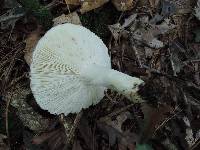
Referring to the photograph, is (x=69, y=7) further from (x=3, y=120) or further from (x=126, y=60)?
(x=3, y=120)

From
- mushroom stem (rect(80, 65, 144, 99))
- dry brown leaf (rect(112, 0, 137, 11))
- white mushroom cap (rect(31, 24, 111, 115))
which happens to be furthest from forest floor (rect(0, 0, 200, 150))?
white mushroom cap (rect(31, 24, 111, 115))

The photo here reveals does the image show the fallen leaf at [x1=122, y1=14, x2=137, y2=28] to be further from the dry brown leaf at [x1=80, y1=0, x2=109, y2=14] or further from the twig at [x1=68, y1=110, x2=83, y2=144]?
the twig at [x1=68, y1=110, x2=83, y2=144]

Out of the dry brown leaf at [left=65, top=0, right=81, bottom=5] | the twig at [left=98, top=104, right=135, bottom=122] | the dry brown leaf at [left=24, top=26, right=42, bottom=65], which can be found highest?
the dry brown leaf at [left=65, top=0, right=81, bottom=5]

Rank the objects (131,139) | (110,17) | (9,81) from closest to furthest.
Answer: (131,139) < (9,81) < (110,17)

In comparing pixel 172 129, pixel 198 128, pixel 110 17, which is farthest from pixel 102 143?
pixel 110 17

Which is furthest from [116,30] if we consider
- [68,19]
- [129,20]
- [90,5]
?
[68,19]

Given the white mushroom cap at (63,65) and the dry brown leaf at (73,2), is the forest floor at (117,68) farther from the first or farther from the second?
the white mushroom cap at (63,65)

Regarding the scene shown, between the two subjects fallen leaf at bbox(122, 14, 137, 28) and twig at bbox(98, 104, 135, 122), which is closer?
twig at bbox(98, 104, 135, 122)

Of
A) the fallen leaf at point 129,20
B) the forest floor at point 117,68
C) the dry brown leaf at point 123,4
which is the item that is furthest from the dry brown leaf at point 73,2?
the fallen leaf at point 129,20
